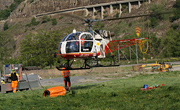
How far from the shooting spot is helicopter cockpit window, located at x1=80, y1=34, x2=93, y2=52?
56.2ft

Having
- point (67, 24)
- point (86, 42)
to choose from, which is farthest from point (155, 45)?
point (86, 42)

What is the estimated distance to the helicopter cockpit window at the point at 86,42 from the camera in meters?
17.1

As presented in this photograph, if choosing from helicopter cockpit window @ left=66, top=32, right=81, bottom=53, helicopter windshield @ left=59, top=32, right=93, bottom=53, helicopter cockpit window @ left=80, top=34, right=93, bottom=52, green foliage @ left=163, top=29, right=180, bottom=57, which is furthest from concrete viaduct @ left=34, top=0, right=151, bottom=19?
helicopter cockpit window @ left=66, top=32, right=81, bottom=53

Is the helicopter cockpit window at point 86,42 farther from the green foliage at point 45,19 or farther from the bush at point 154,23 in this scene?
the green foliage at point 45,19

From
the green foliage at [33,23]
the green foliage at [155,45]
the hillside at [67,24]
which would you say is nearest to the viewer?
the green foliage at [155,45]

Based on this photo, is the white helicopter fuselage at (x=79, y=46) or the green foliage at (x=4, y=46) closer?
the white helicopter fuselage at (x=79, y=46)

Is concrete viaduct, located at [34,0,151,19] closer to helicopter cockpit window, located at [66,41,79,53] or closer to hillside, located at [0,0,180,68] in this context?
hillside, located at [0,0,180,68]

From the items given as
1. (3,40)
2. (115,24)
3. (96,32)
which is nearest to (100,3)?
(115,24)

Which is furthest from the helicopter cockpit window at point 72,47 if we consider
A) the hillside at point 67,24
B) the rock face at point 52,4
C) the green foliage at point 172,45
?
the rock face at point 52,4

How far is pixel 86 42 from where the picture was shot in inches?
686

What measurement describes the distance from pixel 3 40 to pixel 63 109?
78.6 metres

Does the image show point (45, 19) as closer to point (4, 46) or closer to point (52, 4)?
point (52, 4)

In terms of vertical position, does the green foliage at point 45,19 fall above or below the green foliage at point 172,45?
above

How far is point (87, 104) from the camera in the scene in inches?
479
